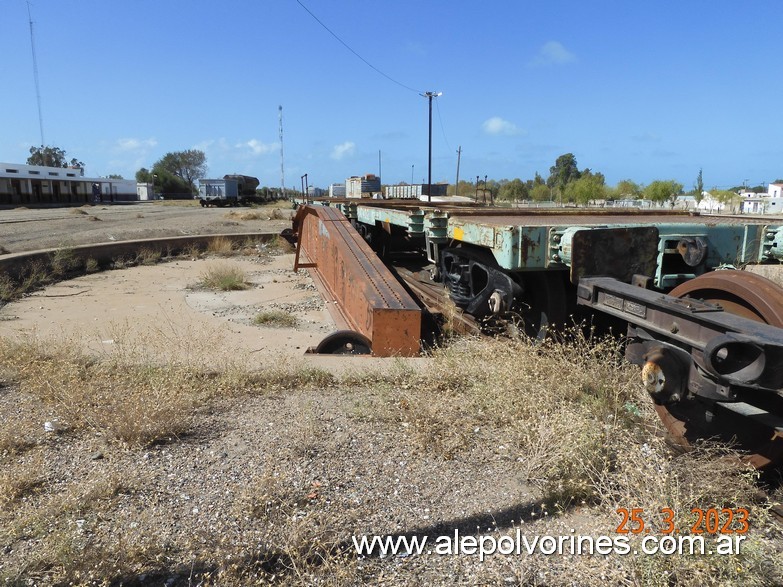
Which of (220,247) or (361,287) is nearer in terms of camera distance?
(361,287)

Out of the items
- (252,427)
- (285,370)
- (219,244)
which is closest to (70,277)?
(219,244)

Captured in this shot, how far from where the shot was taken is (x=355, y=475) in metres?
3.10

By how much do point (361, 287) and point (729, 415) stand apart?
4.07 meters

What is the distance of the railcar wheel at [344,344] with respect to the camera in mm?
5703

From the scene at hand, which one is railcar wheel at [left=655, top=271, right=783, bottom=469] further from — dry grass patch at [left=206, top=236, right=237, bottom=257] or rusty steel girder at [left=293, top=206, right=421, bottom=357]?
dry grass patch at [left=206, top=236, right=237, bottom=257]

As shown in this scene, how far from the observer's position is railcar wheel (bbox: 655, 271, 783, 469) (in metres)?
2.76

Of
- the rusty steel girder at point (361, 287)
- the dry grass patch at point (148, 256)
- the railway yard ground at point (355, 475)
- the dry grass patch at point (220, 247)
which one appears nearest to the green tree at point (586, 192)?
the dry grass patch at point (220, 247)

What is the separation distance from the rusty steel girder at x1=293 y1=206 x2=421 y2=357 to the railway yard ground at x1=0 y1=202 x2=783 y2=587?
16.3 inches

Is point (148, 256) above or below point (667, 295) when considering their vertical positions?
below

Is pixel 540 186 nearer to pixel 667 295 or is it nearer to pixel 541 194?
pixel 541 194

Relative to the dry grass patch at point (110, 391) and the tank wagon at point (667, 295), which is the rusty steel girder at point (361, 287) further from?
the dry grass patch at point (110, 391)

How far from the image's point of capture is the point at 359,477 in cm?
308

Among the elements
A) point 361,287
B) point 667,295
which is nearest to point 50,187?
point 361,287

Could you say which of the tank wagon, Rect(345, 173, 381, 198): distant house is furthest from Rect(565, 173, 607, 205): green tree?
the tank wagon
